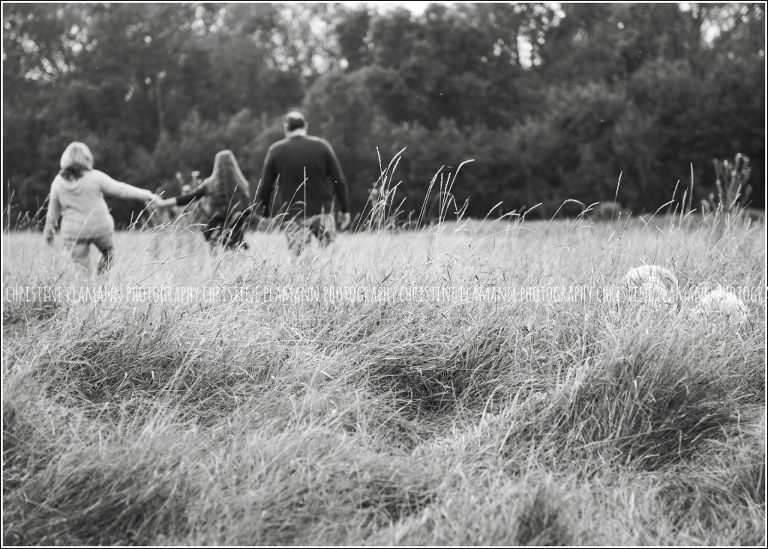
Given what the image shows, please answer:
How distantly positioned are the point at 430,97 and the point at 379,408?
2096cm

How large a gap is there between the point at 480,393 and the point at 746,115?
62.1ft

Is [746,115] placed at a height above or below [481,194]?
above

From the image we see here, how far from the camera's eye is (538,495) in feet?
7.74

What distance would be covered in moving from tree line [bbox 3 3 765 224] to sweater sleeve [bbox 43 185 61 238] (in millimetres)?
13925

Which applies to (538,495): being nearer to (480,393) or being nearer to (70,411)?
(480,393)

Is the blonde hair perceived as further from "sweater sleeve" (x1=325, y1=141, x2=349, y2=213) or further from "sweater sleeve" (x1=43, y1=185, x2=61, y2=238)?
"sweater sleeve" (x1=325, y1=141, x2=349, y2=213)

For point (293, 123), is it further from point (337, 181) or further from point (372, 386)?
point (372, 386)

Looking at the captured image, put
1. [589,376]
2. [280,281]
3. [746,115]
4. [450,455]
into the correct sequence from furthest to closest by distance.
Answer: [746,115]
[280,281]
[589,376]
[450,455]

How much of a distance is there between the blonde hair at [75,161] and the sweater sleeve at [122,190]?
0.17 m

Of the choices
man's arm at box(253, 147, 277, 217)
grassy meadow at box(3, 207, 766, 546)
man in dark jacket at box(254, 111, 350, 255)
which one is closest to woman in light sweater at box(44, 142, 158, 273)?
man's arm at box(253, 147, 277, 217)

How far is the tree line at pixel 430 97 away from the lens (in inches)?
759

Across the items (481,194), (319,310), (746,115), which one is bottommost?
(481,194)

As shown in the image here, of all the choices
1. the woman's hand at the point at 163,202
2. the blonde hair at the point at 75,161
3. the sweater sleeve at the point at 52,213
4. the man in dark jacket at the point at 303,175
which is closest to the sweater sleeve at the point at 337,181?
the man in dark jacket at the point at 303,175

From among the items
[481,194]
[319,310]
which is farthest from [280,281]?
[481,194]
